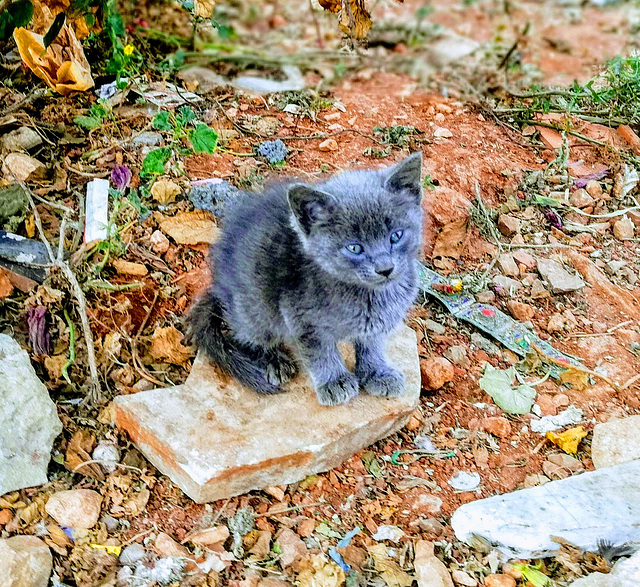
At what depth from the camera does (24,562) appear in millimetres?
2551

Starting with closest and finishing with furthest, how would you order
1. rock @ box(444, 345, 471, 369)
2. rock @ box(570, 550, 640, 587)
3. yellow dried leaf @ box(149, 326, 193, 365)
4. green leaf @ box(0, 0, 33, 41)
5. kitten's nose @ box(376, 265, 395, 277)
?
rock @ box(570, 550, 640, 587) → kitten's nose @ box(376, 265, 395, 277) → green leaf @ box(0, 0, 33, 41) → yellow dried leaf @ box(149, 326, 193, 365) → rock @ box(444, 345, 471, 369)

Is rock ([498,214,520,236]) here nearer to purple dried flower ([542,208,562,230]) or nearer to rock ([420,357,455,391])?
purple dried flower ([542,208,562,230])

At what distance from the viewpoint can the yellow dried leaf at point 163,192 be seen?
4.15 meters

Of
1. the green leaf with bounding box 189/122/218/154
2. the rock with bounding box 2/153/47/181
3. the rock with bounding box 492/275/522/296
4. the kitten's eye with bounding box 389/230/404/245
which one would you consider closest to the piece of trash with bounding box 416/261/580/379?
the rock with bounding box 492/275/522/296

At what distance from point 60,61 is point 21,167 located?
84cm

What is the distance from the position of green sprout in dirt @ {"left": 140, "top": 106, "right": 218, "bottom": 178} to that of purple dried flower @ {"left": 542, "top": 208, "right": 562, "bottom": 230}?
214 cm

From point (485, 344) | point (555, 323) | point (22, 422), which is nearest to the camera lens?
point (22, 422)

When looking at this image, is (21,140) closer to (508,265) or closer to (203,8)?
(203,8)

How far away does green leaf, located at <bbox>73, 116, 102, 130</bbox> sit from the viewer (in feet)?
14.5

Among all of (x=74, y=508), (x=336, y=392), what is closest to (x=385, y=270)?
(x=336, y=392)

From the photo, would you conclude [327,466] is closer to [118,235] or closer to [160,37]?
[118,235]

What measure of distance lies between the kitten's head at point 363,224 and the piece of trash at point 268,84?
8.06ft

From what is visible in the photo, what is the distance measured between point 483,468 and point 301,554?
2.98 ft

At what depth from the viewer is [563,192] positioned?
→ 4770 millimetres
